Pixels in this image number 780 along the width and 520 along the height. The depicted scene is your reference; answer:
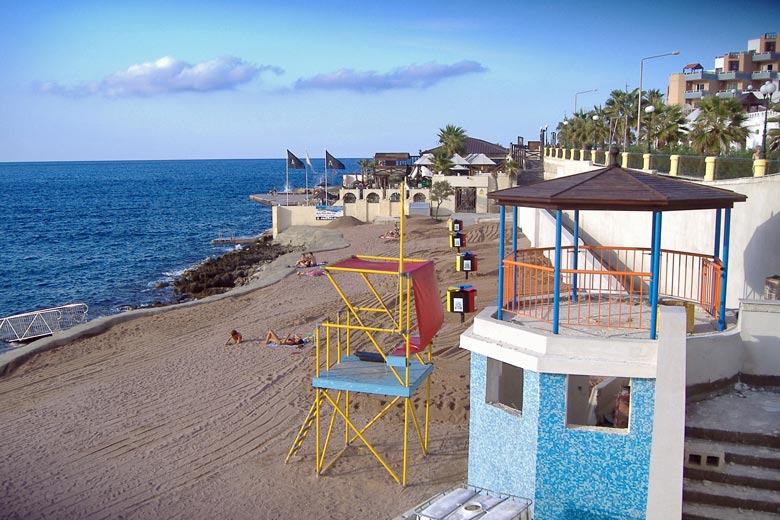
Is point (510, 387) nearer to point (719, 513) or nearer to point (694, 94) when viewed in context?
point (719, 513)

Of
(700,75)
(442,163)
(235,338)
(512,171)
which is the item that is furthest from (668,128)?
(700,75)

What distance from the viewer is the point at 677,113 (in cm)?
3719

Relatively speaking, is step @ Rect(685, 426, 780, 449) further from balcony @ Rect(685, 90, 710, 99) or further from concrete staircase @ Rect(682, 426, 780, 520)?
balcony @ Rect(685, 90, 710, 99)

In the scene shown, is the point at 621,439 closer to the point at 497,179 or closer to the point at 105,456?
the point at 105,456

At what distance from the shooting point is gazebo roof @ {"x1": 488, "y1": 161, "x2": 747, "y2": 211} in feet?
26.7

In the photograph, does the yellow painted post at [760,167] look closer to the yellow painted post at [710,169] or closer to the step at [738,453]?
the yellow painted post at [710,169]

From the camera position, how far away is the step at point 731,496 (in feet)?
25.3

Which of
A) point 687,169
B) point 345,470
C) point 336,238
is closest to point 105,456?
point 345,470

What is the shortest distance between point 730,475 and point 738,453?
1.05 feet

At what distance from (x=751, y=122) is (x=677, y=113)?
3797 millimetres

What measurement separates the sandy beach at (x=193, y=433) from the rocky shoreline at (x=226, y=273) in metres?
12.4

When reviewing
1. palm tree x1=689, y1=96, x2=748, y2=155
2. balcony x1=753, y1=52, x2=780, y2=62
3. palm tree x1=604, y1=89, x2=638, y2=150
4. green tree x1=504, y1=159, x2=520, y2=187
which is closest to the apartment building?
balcony x1=753, y1=52, x2=780, y2=62

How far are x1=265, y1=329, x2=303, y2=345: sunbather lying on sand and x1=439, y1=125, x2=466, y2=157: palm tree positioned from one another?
4715 centimetres

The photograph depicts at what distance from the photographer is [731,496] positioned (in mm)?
7840
